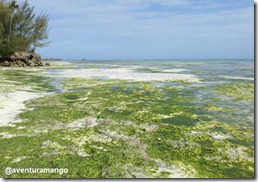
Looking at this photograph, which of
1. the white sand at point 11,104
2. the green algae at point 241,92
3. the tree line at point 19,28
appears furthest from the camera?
the tree line at point 19,28

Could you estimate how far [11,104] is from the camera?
31.4 ft

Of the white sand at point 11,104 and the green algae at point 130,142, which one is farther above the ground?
the white sand at point 11,104

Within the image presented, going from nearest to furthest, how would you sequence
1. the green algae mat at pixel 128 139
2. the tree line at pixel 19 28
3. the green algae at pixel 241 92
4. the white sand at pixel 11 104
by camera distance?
the green algae mat at pixel 128 139 → the white sand at pixel 11 104 → the green algae at pixel 241 92 → the tree line at pixel 19 28

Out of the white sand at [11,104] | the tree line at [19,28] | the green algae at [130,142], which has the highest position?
the tree line at [19,28]

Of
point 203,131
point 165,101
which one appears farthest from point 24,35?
point 203,131

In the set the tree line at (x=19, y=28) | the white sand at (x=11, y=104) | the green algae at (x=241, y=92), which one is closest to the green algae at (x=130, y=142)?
the white sand at (x=11, y=104)

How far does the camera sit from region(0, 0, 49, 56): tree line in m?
38.5

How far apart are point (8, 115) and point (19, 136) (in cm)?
214

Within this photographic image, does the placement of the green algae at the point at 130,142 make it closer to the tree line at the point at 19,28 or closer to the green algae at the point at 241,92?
the green algae at the point at 241,92

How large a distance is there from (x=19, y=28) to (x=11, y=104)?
36.7 metres

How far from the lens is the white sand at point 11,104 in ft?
25.4

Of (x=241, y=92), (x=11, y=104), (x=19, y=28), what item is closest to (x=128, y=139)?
(x=11, y=104)

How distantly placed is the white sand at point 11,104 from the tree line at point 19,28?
26.0 metres

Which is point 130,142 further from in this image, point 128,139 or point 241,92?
point 241,92
